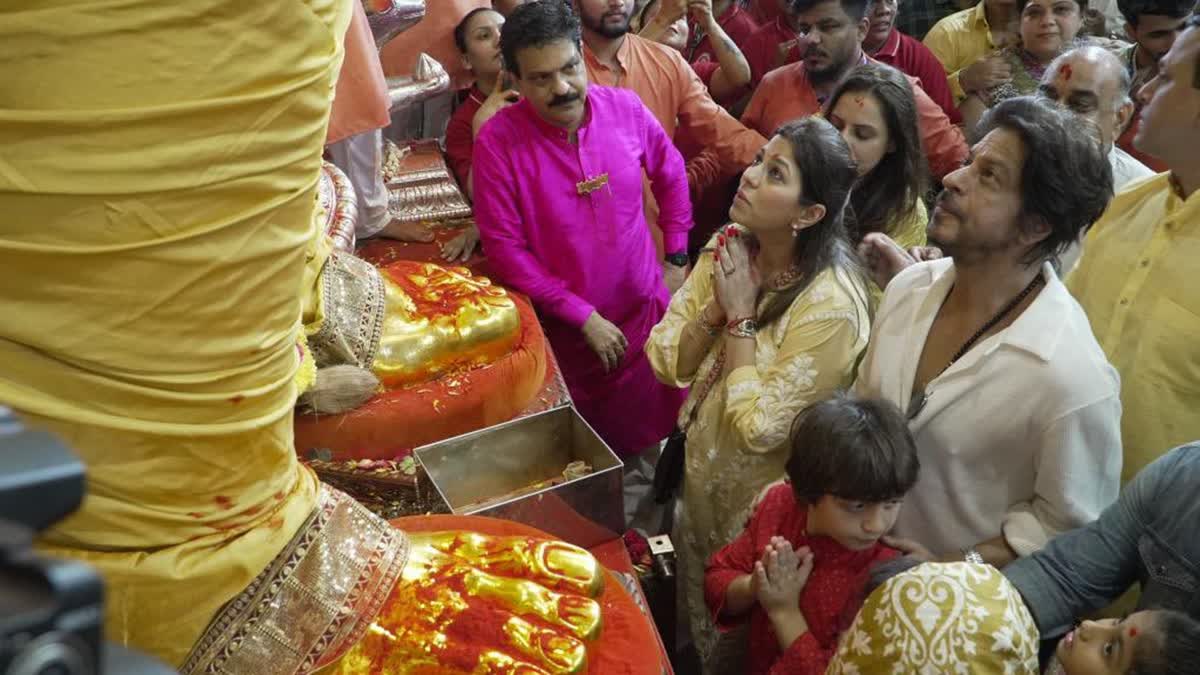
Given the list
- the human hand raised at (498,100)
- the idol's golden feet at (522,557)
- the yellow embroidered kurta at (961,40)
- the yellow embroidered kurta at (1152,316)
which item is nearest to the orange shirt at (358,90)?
the human hand raised at (498,100)

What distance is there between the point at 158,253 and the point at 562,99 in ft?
5.23

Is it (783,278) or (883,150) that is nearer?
(783,278)

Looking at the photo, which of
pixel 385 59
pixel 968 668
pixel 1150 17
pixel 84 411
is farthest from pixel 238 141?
pixel 1150 17

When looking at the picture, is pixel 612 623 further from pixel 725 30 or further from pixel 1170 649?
pixel 725 30

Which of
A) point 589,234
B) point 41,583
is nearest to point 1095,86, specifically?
point 589,234

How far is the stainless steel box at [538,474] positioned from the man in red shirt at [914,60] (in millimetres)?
1850

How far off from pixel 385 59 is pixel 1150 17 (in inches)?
79.4

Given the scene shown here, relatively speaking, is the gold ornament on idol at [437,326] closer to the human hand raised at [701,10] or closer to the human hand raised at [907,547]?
the human hand raised at [907,547]

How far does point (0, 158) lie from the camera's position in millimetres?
753

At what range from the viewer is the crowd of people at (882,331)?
4.41 feet

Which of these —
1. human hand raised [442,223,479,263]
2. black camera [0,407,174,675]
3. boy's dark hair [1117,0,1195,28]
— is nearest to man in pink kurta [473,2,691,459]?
human hand raised [442,223,479,263]

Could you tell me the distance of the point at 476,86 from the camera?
3.01 m

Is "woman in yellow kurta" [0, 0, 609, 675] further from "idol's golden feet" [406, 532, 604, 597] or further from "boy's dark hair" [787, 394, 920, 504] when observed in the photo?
"boy's dark hair" [787, 394, 920, 504]

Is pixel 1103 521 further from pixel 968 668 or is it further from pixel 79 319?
pixel 79 319
